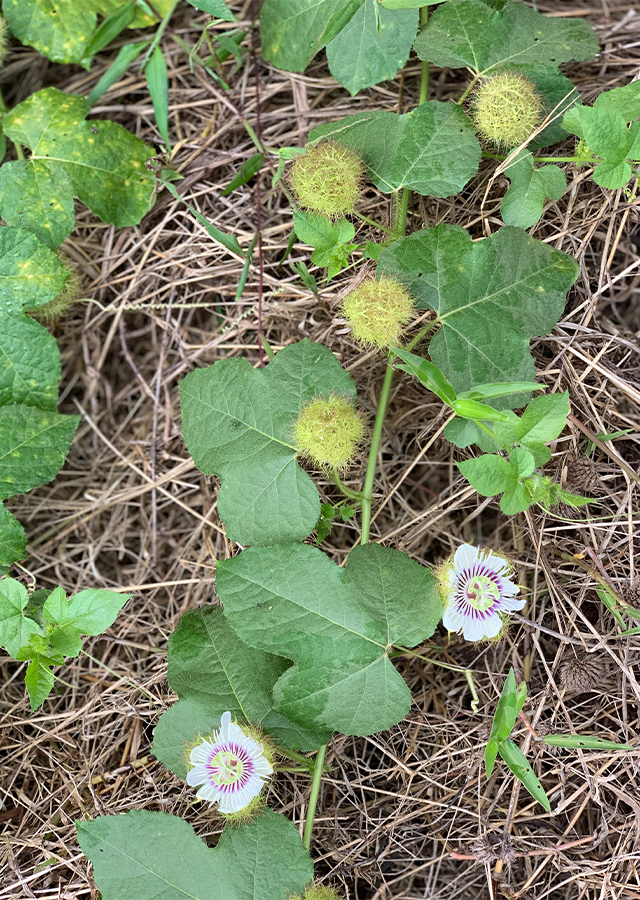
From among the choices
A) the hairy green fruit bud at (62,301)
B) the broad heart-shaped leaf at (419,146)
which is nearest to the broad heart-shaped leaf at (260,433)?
the broad heart-shaped leaf at (419,146)

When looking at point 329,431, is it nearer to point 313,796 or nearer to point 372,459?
point 372,459

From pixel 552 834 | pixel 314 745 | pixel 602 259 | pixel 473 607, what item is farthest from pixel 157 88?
pixel 552 834

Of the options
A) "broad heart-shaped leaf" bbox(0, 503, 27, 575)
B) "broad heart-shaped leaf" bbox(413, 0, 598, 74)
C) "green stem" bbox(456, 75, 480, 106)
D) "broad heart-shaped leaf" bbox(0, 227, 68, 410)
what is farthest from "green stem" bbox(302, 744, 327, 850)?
"broad heart-shaped leaf" bbox(413, 0, 598, 74)

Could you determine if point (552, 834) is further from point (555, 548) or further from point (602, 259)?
point (602, 259)

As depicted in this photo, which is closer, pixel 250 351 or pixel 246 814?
pixel 246 814

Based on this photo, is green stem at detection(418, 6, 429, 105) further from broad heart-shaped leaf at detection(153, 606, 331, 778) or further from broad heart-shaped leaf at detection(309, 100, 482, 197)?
broad heart-shaped leaf at detection(153, 606, 331, 778)

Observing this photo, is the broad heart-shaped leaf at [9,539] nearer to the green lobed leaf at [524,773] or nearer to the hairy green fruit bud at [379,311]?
the hairy green fruit bud at [379,311]

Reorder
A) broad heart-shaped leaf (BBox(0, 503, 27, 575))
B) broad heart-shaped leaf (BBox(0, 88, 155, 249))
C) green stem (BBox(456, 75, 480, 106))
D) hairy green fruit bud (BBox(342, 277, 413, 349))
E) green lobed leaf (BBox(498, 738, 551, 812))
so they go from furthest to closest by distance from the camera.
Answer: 1. broad heart-shaped leaf (BBox(0, 88, 155, 249))
2. broad heart-shaped leaf (BBox(0, 503, 27, 575))
3. green stem (BBox(456, 75, 480, 106))
4. hairy green fruit bud (BBox(342, 277, 413, 349))
5. green lobed leaf (BBox(498, 738, 551, 812))
